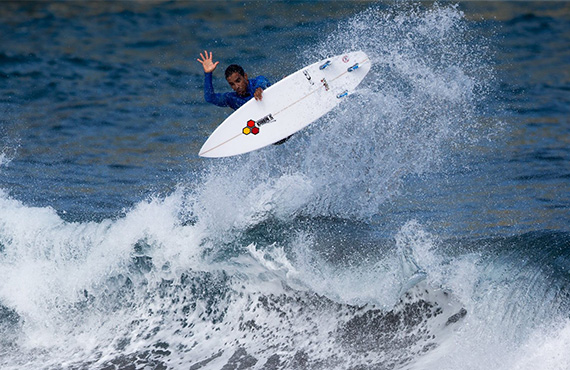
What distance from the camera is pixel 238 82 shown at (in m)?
7.34

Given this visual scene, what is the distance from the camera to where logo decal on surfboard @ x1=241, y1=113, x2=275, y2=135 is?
773cm

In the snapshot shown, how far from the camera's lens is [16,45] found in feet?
61.0

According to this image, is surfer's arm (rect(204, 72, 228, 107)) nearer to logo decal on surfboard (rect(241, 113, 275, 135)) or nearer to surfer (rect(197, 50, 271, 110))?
surfer (rect(197, 50, 271, 110))

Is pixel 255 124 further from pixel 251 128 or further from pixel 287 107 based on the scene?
pixel 287 107

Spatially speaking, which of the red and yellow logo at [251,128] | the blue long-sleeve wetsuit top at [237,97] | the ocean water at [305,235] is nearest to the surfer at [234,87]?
the blue long-sleeve wetsuit top at [237,97]

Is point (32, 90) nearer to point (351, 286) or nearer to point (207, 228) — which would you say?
point (207, 228)

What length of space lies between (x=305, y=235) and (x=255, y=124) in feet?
4.74

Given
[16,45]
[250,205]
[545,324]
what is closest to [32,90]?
[16,45]

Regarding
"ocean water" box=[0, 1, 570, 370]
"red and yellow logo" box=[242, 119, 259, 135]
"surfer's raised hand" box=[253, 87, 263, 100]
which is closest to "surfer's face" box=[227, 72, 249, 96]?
"surfer's raised hand" box=[253, 87, 263, 100]

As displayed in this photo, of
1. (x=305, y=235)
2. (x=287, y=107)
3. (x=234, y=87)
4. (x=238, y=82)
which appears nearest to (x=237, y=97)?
(x=234, y=87)

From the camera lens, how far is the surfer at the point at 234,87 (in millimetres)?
7200

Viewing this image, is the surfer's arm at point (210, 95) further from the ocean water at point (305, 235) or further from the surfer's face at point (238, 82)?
the ocean water at point (305, 235)

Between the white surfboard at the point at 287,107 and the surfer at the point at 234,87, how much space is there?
3.9 inches

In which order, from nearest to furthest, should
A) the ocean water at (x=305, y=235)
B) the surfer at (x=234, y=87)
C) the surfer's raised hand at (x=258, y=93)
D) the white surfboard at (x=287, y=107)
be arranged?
the ocean water at (x=305, y=235), the surfer at (x=234, y=87), the surfer's raised hand at (x=258, y=93), the white surfboard at (x=287, y=107)
